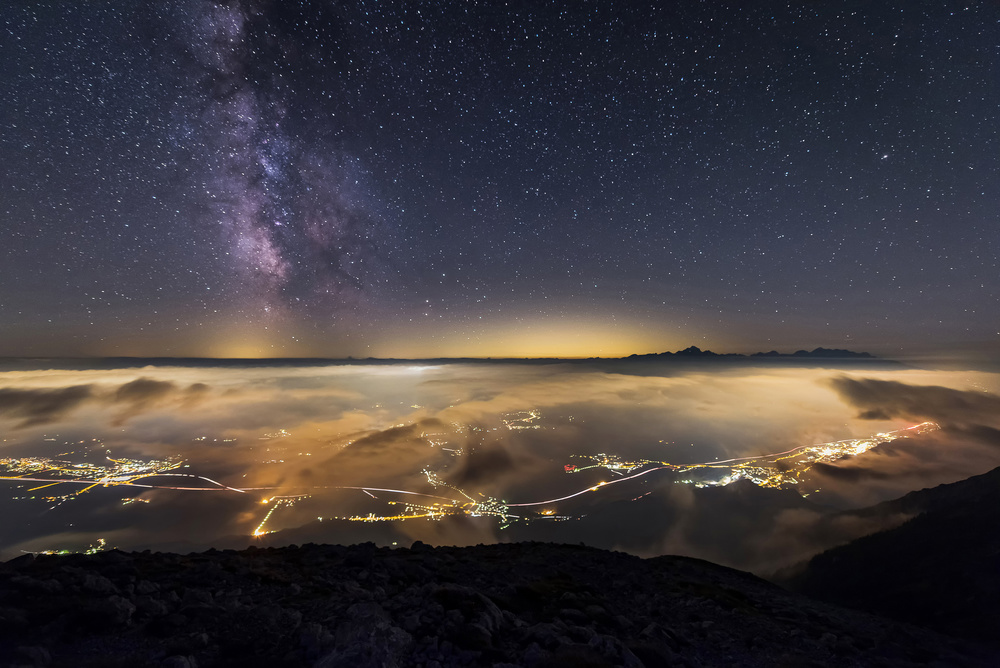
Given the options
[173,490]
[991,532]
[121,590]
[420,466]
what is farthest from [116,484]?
[991,532]

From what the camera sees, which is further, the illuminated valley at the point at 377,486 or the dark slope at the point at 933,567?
the illuminated valley at the point at 377,486

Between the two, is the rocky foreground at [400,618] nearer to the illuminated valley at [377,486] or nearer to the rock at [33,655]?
the rock at [33,655]

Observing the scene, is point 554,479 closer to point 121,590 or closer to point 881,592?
point 881,592

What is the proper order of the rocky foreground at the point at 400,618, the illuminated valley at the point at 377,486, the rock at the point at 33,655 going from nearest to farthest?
the rock at the point at 33,655
the rocky foreground at the point at 400,618
the illuminated valley at the point at 377,486

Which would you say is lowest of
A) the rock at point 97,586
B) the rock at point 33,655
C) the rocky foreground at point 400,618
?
the rocky foreground at point 400,618

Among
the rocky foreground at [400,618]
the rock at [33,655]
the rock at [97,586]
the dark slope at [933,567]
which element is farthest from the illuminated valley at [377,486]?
the rock at [33,655]

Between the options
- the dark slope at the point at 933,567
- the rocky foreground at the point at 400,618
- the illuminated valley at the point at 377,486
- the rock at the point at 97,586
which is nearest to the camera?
the rocky foreground at the point at 400,618

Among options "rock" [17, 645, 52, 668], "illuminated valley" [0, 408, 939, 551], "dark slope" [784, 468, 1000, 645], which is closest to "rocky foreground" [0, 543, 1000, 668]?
"rock" [17, 645, 52, 668]

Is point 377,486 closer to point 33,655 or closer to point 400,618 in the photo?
point 400,618

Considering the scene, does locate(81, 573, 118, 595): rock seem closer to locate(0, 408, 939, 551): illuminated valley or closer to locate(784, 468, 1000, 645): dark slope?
locate(784, 468, 1000, 645): dark slope
